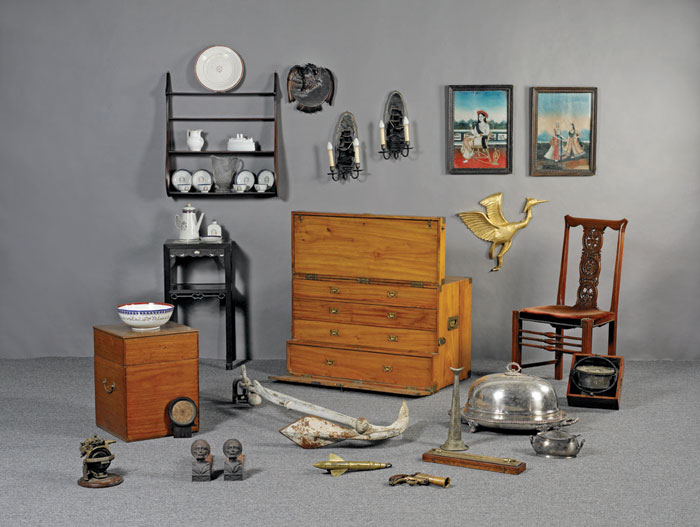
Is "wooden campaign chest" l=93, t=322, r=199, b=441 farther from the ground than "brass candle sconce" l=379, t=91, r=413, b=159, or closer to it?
closer to it

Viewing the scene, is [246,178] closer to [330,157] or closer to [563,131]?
[330,157]

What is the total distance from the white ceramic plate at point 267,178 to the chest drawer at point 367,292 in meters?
0.95

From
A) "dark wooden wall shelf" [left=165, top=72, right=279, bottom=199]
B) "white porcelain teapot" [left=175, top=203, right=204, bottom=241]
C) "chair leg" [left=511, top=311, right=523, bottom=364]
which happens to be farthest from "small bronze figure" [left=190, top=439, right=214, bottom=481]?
"dark wooden wall shelf" [left=165, top=72, right=279, bottom=199]

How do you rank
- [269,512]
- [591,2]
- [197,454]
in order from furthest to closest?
[591,2]
[197,454]
[269,512]

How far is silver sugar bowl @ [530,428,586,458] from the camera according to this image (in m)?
4.14

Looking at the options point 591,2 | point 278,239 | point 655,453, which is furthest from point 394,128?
point 655,453

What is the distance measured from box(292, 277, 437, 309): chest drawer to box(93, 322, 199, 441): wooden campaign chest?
4.27 feet

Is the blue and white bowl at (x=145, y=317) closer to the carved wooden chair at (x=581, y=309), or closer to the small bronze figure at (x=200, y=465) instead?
the small bronze figure at (x=200, y=465)

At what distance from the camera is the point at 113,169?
6492 mm

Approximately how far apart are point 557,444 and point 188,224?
312 cm

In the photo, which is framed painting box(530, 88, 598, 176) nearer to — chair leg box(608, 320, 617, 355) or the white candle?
chair leg box(608, 320, 617, 355)

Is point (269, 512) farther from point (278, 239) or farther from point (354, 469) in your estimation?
point (278, 239)

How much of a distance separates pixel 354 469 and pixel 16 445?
5.35 feet

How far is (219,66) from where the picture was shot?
6.36 m
